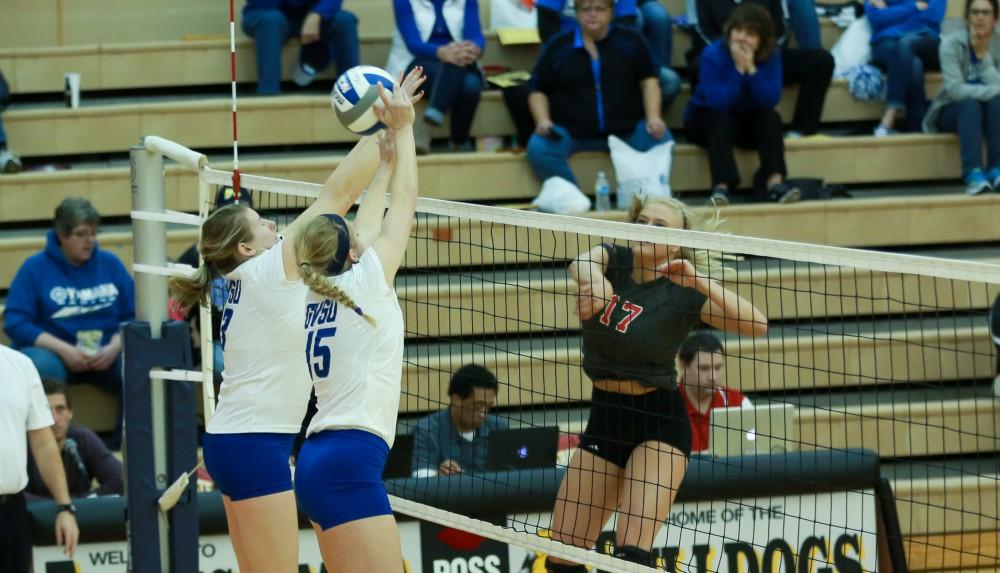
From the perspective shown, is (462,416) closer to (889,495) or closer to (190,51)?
(889,495)

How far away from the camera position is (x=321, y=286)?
15.7ft

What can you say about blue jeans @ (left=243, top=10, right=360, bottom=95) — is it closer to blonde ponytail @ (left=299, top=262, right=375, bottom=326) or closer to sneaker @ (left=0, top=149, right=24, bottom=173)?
sneaker @ (left=0, top=149, right=24, bottom=173)

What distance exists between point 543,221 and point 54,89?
600cm

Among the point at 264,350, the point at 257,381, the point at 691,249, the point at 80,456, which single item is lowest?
the point at 80,456

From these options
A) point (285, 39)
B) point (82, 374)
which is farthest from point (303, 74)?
point (82, 374)

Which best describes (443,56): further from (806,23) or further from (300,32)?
(806,23)

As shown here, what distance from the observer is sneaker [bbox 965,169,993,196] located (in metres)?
9.95

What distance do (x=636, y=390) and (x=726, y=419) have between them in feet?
3.19

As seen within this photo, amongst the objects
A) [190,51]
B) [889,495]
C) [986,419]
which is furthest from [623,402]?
[190,51]

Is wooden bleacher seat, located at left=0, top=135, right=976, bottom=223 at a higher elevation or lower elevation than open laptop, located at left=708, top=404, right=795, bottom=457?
higher

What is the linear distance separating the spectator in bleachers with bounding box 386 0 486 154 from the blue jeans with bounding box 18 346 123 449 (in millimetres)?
2703

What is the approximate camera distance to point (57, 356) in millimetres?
8625

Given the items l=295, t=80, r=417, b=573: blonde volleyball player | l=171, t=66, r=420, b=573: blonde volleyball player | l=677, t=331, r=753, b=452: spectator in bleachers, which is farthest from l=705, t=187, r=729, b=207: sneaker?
l=295, t=80, r=417, b=573: blonde volleyball player

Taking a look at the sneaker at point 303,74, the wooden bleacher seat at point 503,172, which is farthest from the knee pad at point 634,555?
the sneaker at point 303,74
